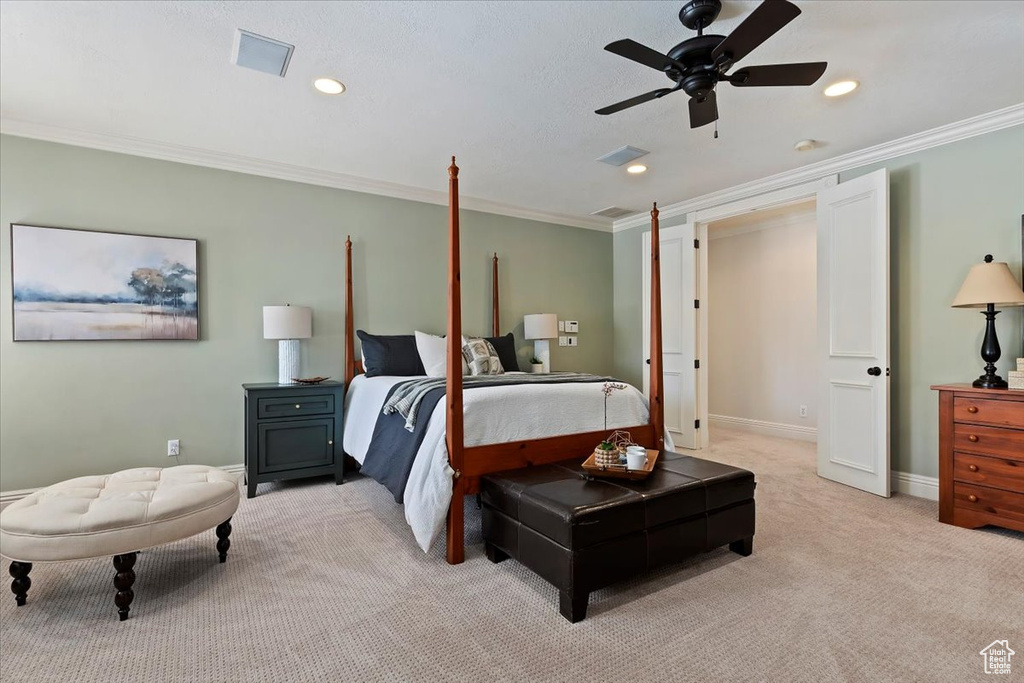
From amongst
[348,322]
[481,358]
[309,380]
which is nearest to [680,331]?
[481,358]

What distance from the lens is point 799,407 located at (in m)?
5.27

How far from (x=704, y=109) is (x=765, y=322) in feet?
13.1

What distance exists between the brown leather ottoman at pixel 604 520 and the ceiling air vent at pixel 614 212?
→ 3.34m

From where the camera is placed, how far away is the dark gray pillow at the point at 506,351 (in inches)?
177

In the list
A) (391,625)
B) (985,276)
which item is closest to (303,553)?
(391,625)

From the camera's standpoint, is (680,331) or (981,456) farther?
(680,331)

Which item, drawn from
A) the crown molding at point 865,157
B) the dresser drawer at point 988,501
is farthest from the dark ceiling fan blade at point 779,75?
the dresser drawer at point 988,501

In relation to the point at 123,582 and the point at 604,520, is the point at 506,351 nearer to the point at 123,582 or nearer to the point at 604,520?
the point at 604,520

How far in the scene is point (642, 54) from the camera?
193 cm

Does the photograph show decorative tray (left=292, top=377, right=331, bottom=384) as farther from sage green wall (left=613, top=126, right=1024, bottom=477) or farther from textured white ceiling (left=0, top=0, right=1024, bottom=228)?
sage green wall (left=613, top=126, right=1024, bottom=477)

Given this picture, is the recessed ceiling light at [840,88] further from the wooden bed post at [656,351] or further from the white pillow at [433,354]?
the white pillow at [433,354]

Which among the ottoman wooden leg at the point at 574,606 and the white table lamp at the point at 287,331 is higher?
the white table lamp at the point at 287,331

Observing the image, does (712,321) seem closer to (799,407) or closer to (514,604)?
(799,407)

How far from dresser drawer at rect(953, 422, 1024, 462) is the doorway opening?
2.18 m
